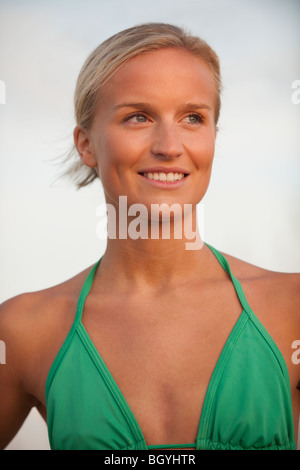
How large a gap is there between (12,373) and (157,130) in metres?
0.90

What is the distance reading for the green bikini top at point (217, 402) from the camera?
160 cm

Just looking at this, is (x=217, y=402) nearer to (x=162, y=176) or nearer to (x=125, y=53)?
(x=162, y=176)

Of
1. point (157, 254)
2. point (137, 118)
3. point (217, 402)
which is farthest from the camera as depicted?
point (157, 254)

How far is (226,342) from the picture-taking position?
1699 millimetres

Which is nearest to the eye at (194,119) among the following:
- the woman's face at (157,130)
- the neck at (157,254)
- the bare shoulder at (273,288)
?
the woman's face at (157,130)

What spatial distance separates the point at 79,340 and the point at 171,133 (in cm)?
67

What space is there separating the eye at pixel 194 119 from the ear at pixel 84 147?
337mm

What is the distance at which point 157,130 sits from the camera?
169 cm

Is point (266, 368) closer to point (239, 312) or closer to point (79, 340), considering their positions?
point (239, 312)

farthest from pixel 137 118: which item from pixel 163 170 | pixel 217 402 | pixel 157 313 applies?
pixel 217 402

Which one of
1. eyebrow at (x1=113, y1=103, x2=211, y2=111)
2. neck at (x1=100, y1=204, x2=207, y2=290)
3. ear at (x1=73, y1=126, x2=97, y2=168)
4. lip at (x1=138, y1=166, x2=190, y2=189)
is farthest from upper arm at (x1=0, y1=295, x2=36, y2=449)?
eyebrow at (x1=113, y1=103, x2=211, y2=111)

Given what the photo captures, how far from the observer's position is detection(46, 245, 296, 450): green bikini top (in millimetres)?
1604

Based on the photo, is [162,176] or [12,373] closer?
[162,176]
